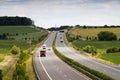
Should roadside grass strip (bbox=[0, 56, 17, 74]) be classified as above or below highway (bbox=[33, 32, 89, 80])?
below

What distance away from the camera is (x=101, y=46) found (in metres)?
170

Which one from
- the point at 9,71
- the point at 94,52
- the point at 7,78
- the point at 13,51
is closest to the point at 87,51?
the point at 94,52

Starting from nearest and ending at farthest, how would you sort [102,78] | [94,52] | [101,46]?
[102,78], [94,52], [101,46]

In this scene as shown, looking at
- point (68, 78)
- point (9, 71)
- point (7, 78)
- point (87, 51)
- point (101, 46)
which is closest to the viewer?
point (68, 78)

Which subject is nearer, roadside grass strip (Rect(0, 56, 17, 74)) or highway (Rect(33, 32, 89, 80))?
highway (Rect(33, 32, 89, 80))

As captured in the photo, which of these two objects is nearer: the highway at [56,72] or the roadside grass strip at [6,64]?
the highway at [56,72]

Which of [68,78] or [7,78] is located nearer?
[68,78]

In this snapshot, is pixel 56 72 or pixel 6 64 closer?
pixel 56 72

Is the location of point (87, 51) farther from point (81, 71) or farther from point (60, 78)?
point (60, 78)

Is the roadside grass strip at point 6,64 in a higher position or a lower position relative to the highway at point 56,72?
lower

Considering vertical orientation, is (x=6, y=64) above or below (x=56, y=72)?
below

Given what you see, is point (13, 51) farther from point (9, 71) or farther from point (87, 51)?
point (9, 71)

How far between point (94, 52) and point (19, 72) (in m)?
69.7

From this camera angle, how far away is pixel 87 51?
470ft
